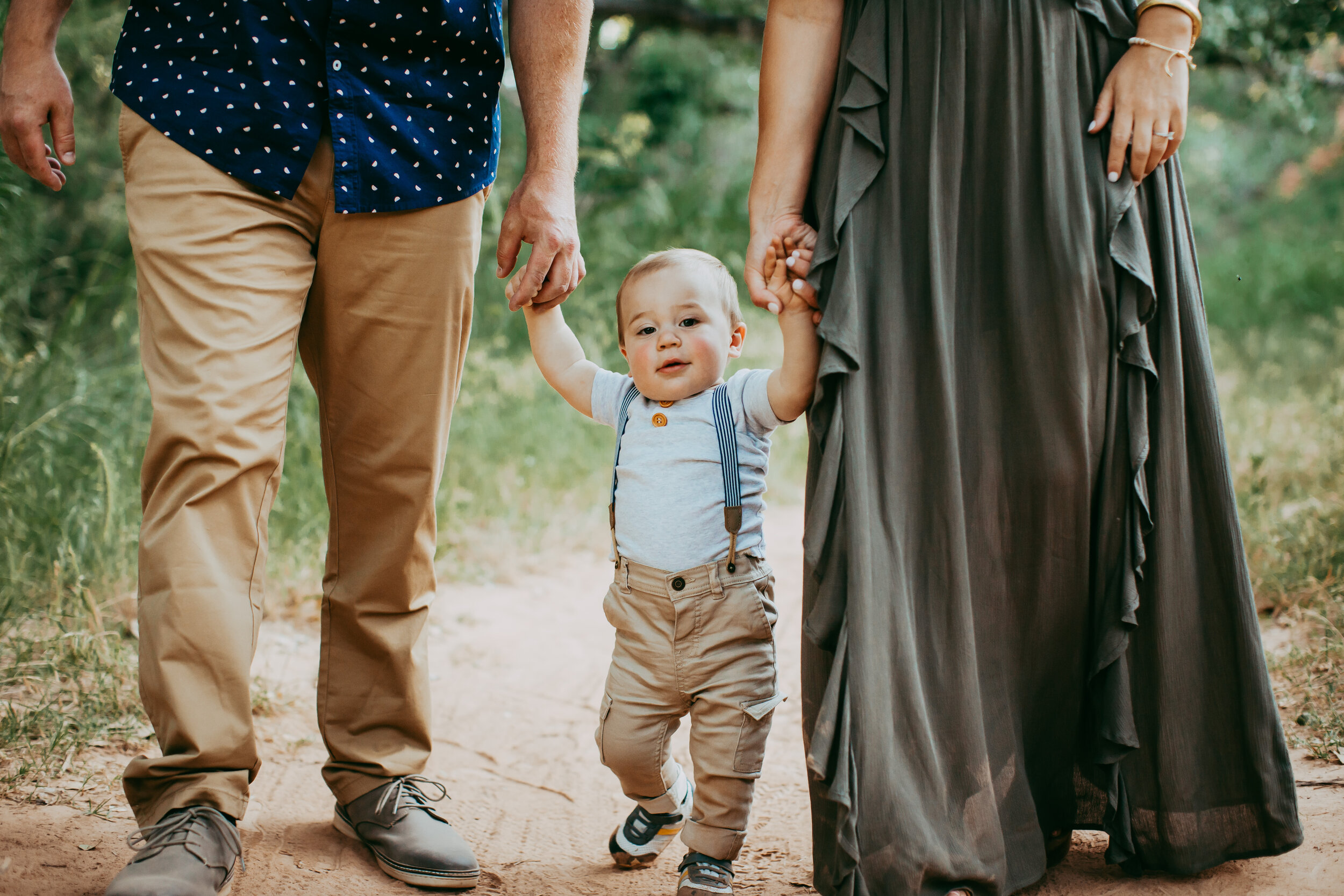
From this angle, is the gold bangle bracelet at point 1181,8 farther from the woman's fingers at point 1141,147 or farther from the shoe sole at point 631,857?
the shoe sole at point 631,857

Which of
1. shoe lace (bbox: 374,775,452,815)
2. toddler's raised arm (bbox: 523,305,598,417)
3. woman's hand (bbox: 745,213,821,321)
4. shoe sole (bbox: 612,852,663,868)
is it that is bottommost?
shoe sole (bbox: 612,852,663,868)

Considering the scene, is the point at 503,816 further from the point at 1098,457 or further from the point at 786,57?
the point at 786,57

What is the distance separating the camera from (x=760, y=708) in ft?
6.67

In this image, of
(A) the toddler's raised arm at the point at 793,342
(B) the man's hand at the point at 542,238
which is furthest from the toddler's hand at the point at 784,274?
(B) the man's hand at the point at 542,238

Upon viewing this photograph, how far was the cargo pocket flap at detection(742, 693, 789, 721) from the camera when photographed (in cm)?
202

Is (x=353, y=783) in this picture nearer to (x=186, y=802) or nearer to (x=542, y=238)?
(x=186, y=802)

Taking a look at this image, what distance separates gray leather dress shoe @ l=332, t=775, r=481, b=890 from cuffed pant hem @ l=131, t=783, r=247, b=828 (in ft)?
1.15

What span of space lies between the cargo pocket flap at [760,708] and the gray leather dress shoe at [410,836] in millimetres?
649

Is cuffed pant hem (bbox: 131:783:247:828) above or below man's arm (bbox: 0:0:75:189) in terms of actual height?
below

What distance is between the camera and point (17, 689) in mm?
2832

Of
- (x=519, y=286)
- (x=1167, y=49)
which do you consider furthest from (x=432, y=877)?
(x=1167, y=49)

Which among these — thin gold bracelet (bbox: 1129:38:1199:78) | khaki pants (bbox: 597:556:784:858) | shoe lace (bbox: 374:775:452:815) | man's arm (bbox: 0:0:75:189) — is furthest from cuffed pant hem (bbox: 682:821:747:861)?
man's arm (bbox: 0:0:75:189)

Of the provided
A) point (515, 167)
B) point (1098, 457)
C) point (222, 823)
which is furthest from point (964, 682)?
point (515, 167)

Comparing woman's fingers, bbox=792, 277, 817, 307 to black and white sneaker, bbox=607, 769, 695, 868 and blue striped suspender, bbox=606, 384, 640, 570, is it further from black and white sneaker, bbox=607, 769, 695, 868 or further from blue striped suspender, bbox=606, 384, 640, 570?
black and white sneaker, bbox=607, 769, 695, 868
